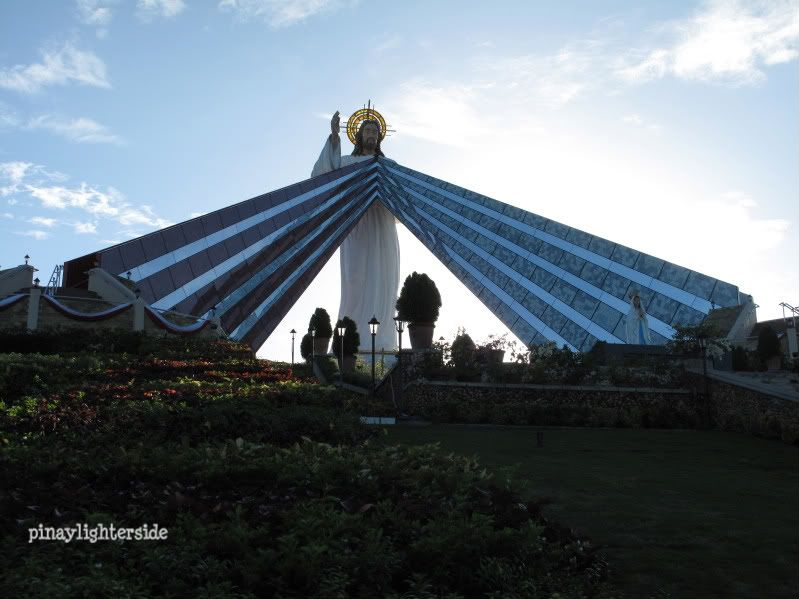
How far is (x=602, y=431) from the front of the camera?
1406 cm

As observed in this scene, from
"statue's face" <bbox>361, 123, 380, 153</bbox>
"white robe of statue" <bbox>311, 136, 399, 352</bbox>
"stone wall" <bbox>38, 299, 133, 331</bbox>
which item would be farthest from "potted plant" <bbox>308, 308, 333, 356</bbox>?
"stone wall" <bbox>38, 299, 133, 331</bbox>

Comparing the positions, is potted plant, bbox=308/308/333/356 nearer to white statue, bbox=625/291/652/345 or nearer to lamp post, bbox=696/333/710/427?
white statue, bbox=625/291/652/345

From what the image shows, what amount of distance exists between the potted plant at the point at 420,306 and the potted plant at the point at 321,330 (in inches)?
493

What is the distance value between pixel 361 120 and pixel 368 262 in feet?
26.2

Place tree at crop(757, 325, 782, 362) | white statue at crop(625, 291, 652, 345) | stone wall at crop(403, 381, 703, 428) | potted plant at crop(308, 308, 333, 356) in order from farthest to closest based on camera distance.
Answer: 1. potted plant at crop(308, 308, 333, 356)
2. tree at crop(757, 325, 782, 362)
3. white statue at crop(625, 291, 652, 345)
4. stone wall at crop(403, 381, 703, 428)

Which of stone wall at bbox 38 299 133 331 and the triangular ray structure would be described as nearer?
stone wall at bbox 38 299 133 331

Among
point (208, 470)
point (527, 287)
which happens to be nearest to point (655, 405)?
point (527, 287)

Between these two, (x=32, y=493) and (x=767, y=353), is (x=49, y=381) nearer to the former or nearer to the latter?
(x=32, y=493)

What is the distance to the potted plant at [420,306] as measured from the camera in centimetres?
2295

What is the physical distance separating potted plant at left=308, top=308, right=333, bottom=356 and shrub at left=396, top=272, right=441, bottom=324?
1261 centimetres

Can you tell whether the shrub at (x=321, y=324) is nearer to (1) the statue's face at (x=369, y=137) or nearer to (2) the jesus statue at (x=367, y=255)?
(2) the jesus statue at (x=367, y=255)

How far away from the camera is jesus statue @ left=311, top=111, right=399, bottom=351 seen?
38812 millimetres

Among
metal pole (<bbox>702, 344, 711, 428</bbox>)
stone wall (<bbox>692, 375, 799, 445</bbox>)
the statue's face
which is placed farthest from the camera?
the statue's face

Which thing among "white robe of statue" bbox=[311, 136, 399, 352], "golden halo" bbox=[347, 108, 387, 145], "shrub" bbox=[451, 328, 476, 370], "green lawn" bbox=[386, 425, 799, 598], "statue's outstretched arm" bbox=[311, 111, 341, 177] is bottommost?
"green lawn" bbox=[386, 425, 799, 598]
